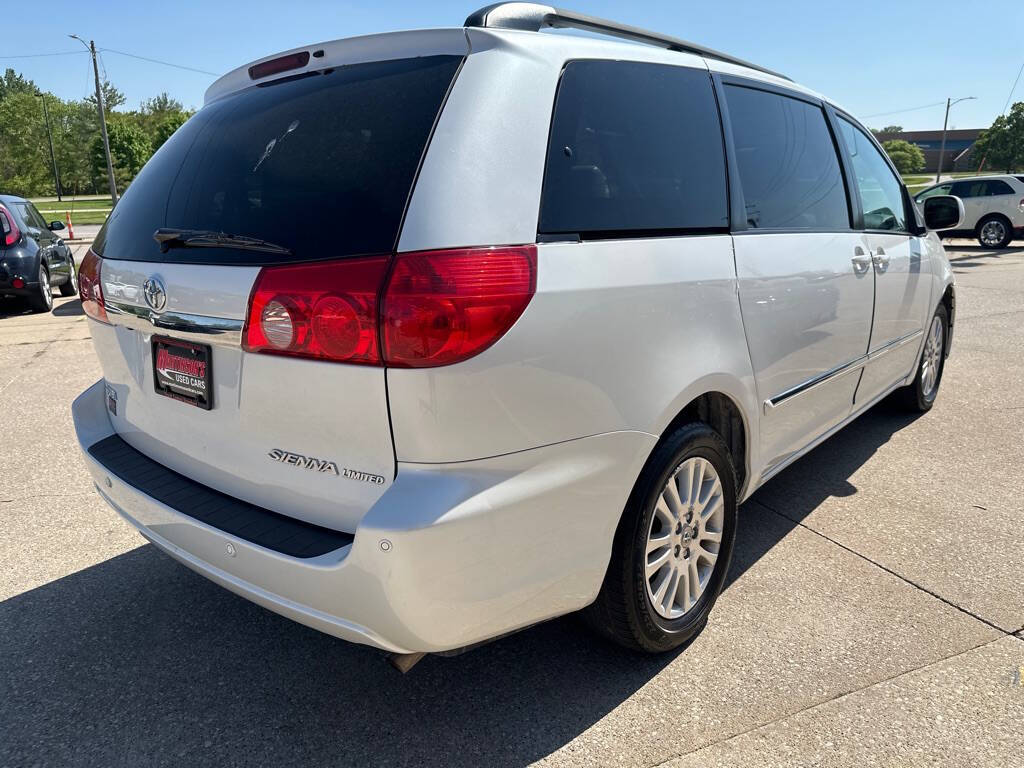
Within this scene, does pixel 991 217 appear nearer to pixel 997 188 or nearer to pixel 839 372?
pixel 997 188

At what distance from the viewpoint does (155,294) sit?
215cm

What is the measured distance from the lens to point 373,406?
1.75 meters

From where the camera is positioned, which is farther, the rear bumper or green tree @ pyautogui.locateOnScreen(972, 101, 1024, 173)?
green tree @ pyautogui.locateOnScreen(972, 101, 1024, 173)

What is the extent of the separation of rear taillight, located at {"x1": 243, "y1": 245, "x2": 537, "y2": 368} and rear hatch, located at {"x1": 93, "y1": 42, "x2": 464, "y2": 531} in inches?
1.7

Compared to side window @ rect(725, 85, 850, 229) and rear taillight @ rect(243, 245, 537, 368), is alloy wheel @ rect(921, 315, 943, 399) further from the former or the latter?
rear taillight @ rect(243, 245, 537, 368)

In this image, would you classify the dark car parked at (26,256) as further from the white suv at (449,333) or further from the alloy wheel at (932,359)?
the alloy wheel at (932,359)

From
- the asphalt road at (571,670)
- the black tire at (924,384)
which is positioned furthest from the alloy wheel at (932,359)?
the asphalt road at (571,670)

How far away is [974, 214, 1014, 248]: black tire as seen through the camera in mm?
19109

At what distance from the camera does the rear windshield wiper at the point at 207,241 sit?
6.30 ft

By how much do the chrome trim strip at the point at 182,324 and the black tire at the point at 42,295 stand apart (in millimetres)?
8991

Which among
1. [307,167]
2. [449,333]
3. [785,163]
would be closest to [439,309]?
[449,333]

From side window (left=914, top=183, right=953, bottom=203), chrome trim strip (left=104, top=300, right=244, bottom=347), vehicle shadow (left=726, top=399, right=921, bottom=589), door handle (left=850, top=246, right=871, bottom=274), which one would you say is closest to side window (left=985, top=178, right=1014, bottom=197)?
side window (left=914, top=183, right=953, bottom=203)

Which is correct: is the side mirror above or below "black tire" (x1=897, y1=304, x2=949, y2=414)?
above

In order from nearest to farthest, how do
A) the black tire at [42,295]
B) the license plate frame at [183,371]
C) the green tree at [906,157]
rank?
the license plate frame at [183,371] → the black tire at [42,295] → the green tree at [906,157]
